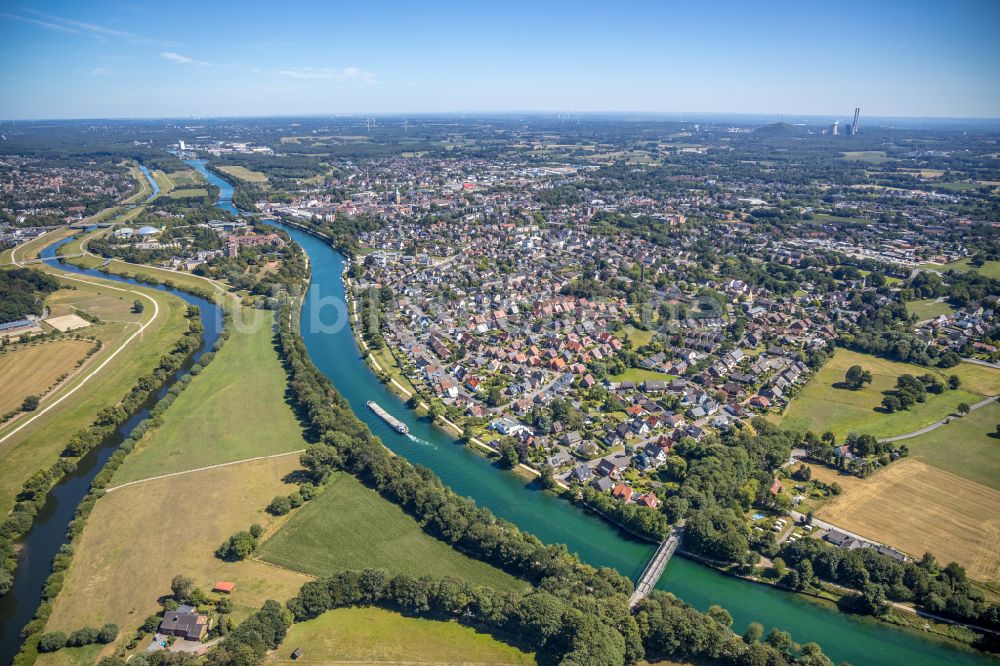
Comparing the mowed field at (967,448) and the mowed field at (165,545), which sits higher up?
the mowed field at (967,448)

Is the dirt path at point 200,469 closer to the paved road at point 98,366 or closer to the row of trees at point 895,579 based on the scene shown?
the paved road at point 98,366

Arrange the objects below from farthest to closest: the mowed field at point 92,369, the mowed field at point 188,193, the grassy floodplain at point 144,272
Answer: the mowed field at point 188,193 → the grassy floodplain at point 144,272 → the mowed field at point 92,369

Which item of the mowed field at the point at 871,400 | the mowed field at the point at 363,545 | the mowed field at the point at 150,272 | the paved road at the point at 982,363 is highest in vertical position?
the mowed field at the point at 150,272

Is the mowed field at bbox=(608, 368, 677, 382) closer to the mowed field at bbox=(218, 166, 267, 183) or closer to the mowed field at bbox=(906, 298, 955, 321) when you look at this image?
the mowed field at bbox=(906, 298, 955, 321)

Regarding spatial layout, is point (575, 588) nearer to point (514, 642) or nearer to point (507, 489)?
point (514, 642)

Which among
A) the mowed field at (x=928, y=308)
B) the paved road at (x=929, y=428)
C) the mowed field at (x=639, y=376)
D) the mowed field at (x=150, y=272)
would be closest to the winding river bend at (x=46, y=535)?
the mowed field at (x=150, y=272)

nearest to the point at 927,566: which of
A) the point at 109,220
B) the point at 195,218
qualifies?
the point at 195,218
